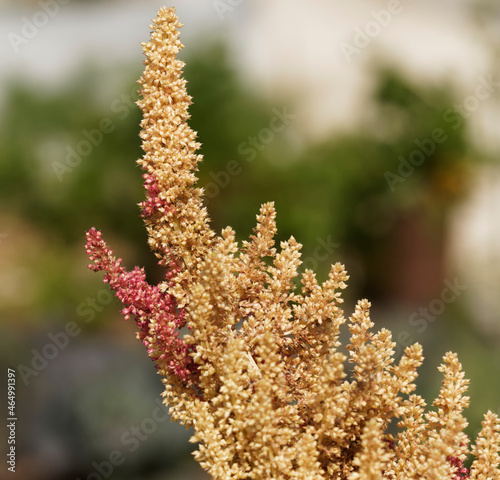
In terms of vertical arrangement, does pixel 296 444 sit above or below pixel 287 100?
below

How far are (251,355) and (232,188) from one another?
8.78 feet

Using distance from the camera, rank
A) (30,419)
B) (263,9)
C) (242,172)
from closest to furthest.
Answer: (30,419) < (242,172) < (263,9)

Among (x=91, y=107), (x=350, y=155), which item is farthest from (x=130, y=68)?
(x=350, y=155)

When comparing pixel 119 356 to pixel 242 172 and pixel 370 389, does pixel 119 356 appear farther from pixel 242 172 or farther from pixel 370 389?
pixel 370 389

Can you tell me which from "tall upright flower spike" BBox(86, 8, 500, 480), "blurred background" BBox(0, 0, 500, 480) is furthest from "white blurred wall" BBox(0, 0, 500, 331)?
"tall upright flower spike" BBox(86, 8, 500, 480)

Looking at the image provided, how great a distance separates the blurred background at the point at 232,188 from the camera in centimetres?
246

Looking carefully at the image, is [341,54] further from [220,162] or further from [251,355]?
[251,355]

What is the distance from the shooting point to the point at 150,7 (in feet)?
11.1

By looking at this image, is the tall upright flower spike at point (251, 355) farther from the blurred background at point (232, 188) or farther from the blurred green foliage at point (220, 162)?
the blurred green foliage at point (220, 162)

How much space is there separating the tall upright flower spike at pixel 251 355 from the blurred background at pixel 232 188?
72.1 inches

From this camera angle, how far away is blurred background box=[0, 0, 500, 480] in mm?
2459

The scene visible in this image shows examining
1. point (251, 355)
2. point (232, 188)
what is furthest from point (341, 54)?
point (251, 355)

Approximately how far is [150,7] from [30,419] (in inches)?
85.7

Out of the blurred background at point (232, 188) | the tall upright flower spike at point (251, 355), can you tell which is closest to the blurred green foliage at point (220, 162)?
the blurred background at point (232, 188)
